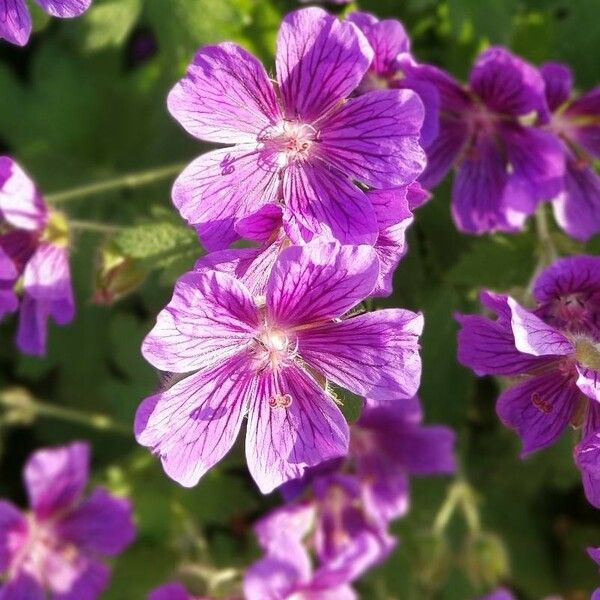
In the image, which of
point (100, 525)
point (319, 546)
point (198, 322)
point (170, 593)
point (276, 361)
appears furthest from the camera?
point (100, 525)

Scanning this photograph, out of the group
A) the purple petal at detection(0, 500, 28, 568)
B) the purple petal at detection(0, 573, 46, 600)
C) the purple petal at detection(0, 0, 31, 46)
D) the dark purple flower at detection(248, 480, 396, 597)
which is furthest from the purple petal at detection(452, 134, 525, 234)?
the purple petal at detection(0, 573, 46, 600)

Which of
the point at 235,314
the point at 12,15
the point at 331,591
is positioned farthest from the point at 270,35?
the point at 331,591

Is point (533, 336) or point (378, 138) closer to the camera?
point (533, 336)

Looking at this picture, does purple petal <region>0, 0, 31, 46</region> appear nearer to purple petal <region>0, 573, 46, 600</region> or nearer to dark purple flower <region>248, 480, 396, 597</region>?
dark purple flower <region>248, 480, 396, 597</region>

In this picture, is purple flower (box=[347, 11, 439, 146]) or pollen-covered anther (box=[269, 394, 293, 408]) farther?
purple flower (box=[347, 11, 439, 146])

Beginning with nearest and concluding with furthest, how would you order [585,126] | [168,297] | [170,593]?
[585,126]
[170,593]
[168,297]

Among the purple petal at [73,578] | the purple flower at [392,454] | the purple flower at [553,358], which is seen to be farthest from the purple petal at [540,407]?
the purple petal at [73,578]

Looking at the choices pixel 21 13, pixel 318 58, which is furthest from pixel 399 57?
pixel 21 13

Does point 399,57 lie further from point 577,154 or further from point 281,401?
point 281,401
